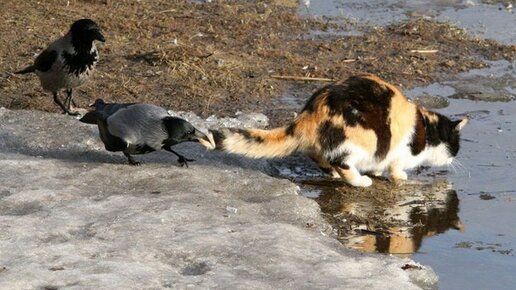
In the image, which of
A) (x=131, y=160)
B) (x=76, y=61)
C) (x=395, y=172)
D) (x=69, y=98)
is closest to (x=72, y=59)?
Result: (x=76, y=61)

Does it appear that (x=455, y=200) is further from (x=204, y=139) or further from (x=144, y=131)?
(x=144, y=131)

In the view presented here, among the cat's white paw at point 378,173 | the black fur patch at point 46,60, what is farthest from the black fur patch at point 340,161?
the black fur patch at point 46,60

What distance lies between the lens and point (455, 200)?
24.3ft

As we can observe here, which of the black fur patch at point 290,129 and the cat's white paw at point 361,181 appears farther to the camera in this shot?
the cat's white paw at point 361,181

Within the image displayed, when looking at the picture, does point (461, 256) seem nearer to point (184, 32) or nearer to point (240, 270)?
point (240, 270)

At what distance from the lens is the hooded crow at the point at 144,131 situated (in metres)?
7.09

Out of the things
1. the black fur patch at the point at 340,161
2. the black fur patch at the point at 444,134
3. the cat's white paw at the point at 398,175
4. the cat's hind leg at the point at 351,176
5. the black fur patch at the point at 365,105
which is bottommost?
the cat's white paw at the point at 398,175

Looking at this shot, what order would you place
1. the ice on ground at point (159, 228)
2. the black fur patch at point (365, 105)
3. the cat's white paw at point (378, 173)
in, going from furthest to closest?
the cat's white paw at point (378, 173)
the black fur patch at point (365, 105)
the ice on ground at point (159, 228)

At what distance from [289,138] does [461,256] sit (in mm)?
1554

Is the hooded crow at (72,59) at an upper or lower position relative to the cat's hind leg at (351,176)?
upper

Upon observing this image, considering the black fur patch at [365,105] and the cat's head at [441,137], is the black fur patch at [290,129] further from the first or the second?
the cat's head at [441,137]

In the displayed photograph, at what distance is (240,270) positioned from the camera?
5590 mm

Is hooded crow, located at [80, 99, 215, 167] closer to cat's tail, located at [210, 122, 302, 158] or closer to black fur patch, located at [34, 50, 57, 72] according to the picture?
cat's tail, located at [210, 122, 302, 158]

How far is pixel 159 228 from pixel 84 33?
3.00 metres
